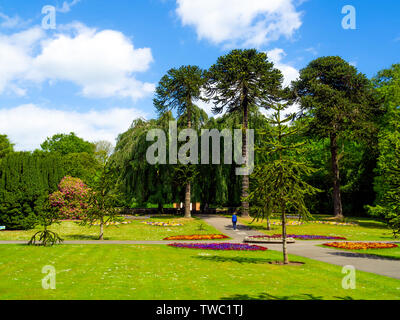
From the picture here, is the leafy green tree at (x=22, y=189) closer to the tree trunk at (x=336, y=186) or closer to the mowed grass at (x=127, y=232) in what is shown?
the mowed grass at (x=127, y=232)

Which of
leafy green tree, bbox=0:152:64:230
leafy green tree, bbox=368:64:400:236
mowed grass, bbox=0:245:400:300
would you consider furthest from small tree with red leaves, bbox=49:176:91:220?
leafy green tree, bbox=368:64:400:236

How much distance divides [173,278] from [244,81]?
30.1 meters

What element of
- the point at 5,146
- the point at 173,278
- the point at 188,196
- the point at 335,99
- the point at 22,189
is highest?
the point at 335,99

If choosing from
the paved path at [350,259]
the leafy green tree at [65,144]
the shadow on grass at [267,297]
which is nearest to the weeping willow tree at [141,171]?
the paved path at [350,259]

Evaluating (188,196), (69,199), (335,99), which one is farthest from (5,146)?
(335,99)

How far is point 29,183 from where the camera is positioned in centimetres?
2930

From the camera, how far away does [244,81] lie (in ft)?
120

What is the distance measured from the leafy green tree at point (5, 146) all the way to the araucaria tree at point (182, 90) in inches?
1446

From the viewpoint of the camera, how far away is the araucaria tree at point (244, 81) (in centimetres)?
3575

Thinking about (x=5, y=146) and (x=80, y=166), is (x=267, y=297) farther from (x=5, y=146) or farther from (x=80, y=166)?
(x=5, y=146)

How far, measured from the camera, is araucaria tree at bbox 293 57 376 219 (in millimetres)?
38594

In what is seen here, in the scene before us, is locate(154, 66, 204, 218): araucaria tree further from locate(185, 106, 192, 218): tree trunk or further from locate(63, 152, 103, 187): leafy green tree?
locate(63, 152, 103, 187): leafy green tree
